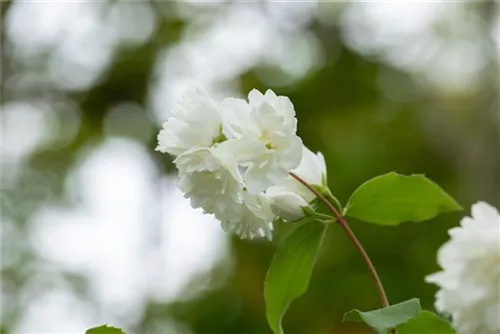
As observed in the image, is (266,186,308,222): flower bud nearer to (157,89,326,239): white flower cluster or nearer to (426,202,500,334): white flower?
(157,89,326,239): white flower cluster

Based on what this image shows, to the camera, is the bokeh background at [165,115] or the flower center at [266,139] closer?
the flower center at [266,139]

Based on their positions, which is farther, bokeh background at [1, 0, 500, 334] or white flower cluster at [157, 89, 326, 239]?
bokeh background at [1, 0, 500, 334]

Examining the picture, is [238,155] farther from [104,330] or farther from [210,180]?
[104,330]

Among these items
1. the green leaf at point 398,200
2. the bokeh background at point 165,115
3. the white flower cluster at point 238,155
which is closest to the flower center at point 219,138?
the white flower cluster at point 238,155

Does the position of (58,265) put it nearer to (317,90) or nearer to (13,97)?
(13,97)

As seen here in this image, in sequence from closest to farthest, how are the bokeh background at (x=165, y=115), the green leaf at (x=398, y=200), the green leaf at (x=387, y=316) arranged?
the green leaf at (x=387, y=316) → the green leaf at (x=398, y=200) → the bokeh background at (x=165, y=115)

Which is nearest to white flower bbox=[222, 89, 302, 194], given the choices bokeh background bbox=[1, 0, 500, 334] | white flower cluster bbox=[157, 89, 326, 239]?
white flower cluster bbox=[157, 89, 326, 239]

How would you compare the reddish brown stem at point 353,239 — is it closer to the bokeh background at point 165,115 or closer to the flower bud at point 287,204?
the flower bud at point 287,204
